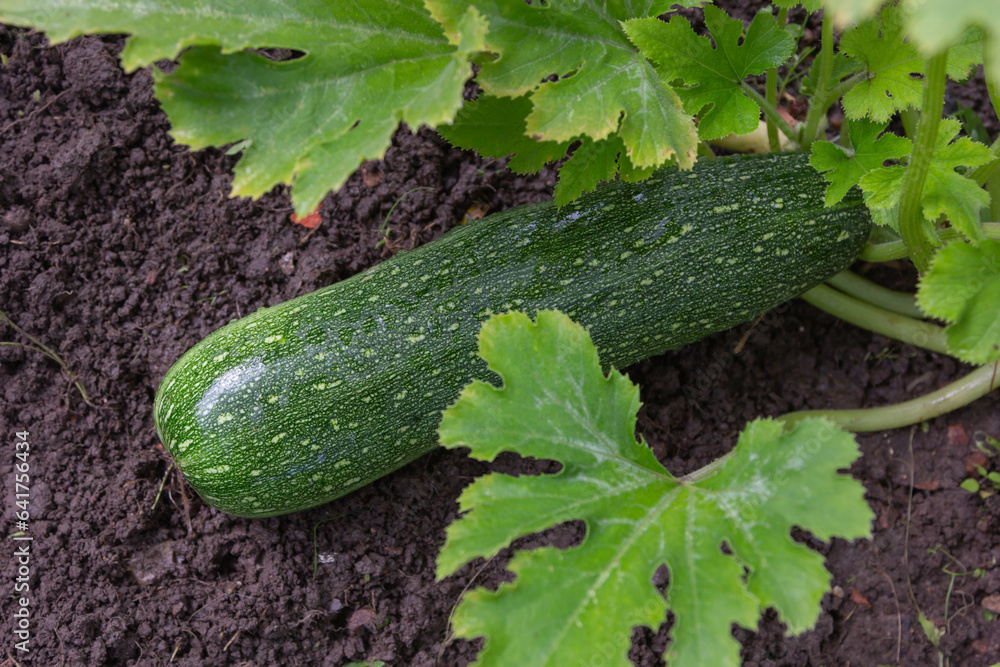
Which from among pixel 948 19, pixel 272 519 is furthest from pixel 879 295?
Result: pixel 272 519

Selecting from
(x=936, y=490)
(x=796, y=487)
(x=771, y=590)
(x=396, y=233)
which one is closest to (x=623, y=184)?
(x=396, y=233)

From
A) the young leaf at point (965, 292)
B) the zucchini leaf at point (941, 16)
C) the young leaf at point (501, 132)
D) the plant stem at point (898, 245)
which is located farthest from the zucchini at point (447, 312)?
the zucchini leaf at point (941, 16)

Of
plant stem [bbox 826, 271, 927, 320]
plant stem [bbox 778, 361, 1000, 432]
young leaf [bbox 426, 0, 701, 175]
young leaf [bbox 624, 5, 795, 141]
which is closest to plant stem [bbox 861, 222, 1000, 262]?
plant stem [bbox 826, 271, 927, 320]

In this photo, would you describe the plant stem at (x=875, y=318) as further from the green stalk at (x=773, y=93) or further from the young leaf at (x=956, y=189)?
the young leaf at (x=956, y=189)

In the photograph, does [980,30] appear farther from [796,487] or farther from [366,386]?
[366,386]

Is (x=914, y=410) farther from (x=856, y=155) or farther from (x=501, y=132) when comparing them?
(x=501, y=132)

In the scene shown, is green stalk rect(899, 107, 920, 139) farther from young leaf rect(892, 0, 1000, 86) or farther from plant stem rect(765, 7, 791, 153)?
young leaf rect(892, 0, 1000, 86)
